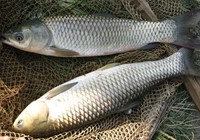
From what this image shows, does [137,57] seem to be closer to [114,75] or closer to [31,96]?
[114,75]

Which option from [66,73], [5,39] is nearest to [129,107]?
[66,73]

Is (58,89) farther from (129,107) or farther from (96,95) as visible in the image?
(129,107)

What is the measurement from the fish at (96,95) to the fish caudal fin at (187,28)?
71 millimetres

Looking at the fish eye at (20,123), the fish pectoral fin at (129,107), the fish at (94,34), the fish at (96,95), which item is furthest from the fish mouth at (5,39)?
the fish pectoral fin at (129,107)

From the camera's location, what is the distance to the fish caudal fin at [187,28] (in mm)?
3082

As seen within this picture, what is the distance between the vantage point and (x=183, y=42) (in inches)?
121

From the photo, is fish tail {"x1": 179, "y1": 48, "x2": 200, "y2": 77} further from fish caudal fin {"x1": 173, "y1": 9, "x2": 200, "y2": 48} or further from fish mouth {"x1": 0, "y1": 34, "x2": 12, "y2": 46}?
fish mouth {"x1": 0, "y1": 34, "x2": 12, "y2": 46}

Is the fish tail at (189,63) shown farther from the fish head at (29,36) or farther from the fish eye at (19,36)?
the fish eye at (19,36)

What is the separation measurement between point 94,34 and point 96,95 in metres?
0.43

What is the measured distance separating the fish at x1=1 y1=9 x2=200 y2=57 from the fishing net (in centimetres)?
8

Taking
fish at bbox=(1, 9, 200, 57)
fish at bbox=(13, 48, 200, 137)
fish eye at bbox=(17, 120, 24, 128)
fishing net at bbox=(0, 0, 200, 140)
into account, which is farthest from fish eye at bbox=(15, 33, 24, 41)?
fish eye at bbox=(17, 120, 24, 128)

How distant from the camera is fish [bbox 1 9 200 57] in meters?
2.83

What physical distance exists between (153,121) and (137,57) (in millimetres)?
433

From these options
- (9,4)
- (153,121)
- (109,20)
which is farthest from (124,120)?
(9,4)
